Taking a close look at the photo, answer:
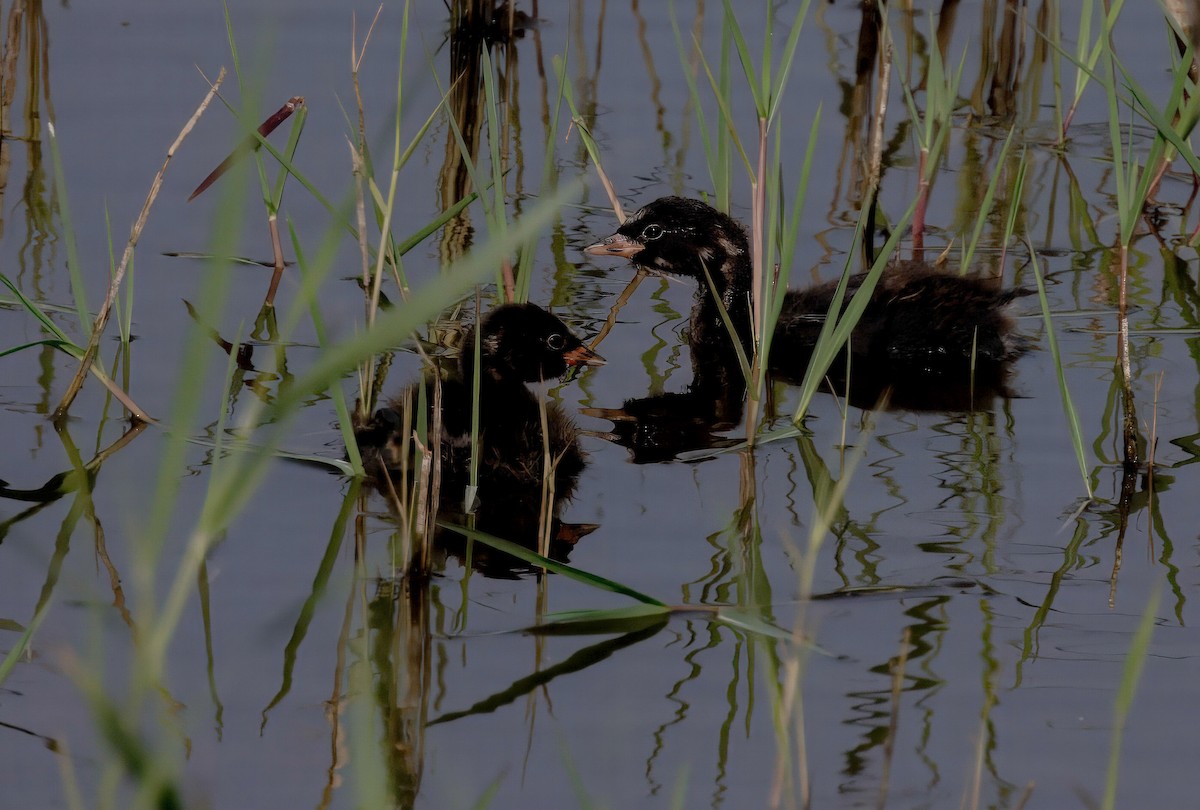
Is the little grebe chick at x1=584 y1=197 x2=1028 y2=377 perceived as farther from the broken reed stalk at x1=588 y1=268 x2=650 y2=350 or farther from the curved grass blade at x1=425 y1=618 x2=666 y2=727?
the curved grass blade at x1=425 y1=618 x2=666 y2=727

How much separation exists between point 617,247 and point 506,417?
1.79 metres

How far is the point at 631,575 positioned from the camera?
421 cm

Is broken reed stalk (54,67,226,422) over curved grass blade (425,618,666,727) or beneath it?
over

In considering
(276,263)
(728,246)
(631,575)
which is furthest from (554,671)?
(728,246)

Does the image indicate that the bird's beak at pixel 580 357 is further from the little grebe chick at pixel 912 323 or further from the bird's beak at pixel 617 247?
the bird's beak at pixel 617 247

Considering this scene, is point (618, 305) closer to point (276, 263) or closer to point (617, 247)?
point (617, 247)

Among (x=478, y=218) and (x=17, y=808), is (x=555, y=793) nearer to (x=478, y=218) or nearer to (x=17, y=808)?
(x=17, y=808)

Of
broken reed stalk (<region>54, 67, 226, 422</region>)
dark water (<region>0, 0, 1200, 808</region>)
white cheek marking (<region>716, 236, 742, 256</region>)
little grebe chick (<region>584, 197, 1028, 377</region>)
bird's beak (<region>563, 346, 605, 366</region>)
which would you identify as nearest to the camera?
dark water (<region>0, 0, 1200, 808</region>)

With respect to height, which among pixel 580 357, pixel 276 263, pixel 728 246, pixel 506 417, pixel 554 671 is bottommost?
pixel 554 671

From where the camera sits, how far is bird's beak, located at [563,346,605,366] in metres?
5.62

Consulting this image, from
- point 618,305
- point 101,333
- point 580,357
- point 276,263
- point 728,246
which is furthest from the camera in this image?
point 728,246

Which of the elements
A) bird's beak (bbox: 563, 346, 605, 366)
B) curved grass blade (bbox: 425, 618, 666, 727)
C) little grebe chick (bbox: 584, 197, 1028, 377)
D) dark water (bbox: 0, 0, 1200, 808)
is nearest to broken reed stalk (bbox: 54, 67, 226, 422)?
dark water (bbox: 0, 0, 1200, 808)

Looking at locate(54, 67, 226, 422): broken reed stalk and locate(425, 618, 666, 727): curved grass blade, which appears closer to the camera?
locate(425, 618, 666, 727): curved grass blade

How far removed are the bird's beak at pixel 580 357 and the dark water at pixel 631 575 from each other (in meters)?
0.14
